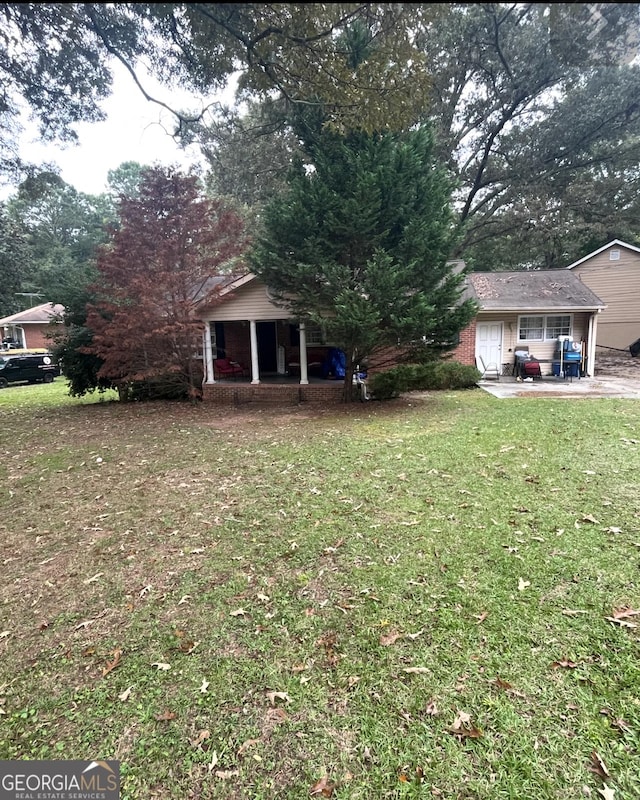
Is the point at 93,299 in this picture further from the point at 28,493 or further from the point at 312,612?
the point at 312,612

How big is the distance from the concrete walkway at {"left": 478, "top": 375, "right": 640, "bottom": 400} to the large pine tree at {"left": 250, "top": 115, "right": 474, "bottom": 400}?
146 inches

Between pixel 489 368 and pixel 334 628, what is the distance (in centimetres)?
1497

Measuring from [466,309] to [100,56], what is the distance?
25.7 ft

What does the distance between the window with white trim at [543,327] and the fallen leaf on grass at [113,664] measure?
1653 cm

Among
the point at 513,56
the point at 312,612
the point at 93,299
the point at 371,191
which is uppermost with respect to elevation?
the point at 513,56

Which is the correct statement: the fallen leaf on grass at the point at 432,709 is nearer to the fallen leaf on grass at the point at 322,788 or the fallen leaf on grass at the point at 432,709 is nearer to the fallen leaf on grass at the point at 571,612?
the fallen leaf on grass at the point at 322,788

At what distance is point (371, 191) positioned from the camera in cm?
885

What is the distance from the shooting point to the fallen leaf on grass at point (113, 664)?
2404 millimetres

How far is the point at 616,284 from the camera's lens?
20.3m

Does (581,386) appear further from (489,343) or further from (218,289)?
(218,289)

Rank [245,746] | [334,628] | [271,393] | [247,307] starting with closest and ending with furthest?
[245,746] → [334,628] → [247,307] → [271,393]

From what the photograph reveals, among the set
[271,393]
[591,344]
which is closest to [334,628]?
[271,393]

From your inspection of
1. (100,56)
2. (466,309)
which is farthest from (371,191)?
(100,56)

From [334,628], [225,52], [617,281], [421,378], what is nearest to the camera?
A: [334,628]
